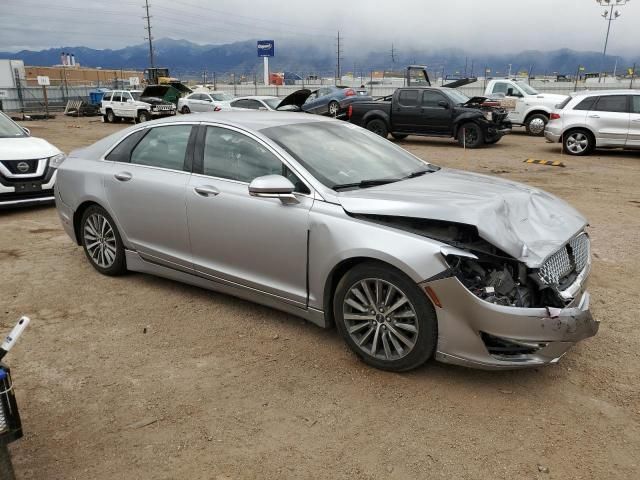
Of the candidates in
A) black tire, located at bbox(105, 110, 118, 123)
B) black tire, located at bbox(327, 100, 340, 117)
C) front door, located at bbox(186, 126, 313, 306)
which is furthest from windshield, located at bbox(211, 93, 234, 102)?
front door, located at bbox(186, 126, 313, 306)

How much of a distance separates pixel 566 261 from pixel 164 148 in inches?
129

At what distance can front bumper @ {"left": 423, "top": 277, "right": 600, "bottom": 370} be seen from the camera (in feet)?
9.96

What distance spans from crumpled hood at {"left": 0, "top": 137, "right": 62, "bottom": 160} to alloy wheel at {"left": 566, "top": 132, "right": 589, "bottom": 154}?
11.9m

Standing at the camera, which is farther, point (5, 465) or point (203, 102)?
point (203, 102)

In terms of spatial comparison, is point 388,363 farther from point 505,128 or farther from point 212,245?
point 505,128

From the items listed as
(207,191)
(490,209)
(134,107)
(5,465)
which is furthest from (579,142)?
(134,107)

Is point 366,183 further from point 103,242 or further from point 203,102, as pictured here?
point 203,102

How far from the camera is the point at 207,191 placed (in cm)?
414

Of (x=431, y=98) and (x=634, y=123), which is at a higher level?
(x=431, y=98)

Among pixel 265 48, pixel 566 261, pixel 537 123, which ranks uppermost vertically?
pixel 265 48

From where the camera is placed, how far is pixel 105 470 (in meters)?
2.66

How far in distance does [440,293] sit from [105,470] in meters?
1.97

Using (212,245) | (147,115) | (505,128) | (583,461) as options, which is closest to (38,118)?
(147,115)

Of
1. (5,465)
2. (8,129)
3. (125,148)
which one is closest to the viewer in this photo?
(5,465)
